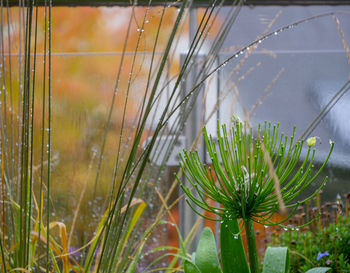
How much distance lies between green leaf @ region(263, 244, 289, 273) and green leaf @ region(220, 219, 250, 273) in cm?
4

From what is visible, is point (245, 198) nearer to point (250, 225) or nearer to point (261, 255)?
point (250, 225)

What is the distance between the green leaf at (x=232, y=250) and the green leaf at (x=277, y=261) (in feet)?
0.14

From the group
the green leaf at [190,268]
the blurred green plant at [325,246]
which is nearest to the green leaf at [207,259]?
the green leaf at [190,268]

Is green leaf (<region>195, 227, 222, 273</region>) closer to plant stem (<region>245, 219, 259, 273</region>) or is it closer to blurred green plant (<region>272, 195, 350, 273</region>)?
plant stem (<region>245, 219, 259, 273</region>)

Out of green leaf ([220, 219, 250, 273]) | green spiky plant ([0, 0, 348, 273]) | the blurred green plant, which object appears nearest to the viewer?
green spiky plant ([0, 0, 348, 273])

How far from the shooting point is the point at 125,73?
6.47 ft

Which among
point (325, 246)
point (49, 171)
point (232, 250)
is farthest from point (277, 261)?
point (325, 246)

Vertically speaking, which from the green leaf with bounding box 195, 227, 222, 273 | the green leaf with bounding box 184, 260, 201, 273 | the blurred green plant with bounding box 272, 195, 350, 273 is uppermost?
the blurred green plant with bounding box 272, 195, 350, 273

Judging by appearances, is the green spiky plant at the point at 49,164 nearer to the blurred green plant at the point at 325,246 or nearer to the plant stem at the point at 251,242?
the plant stem at the point at 251,242

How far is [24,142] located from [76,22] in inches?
55.9

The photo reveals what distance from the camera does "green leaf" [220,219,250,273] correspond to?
0.82m

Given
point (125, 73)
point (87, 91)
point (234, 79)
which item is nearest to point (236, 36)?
point (234, 79)

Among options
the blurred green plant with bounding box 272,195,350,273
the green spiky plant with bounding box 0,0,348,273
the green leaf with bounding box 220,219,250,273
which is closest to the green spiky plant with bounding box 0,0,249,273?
the green spiky plant with bounding box 0,0,348,273

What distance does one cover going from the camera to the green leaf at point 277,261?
83 centimetres
